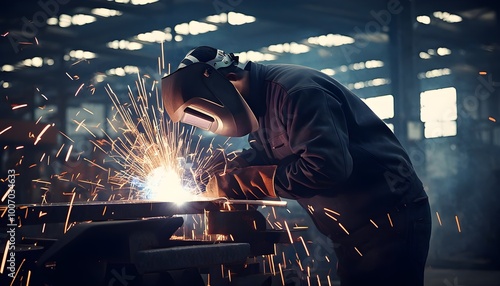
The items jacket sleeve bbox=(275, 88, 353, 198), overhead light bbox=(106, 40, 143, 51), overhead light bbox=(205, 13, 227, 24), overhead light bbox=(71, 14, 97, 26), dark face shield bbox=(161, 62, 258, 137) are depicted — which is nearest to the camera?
jacket sleeve bbox=(275, 88, 353, 198)

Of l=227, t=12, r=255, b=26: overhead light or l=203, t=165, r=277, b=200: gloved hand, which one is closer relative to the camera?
l=203, t=165, r=277, b=200: gloved hand

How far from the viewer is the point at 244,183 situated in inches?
109

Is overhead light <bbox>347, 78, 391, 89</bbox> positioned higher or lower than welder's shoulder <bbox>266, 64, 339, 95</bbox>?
higher

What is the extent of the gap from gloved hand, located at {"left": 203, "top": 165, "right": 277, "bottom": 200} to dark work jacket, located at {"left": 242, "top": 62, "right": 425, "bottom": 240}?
5 centimetres

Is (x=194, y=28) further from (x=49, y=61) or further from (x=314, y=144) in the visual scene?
(x=314, y=144)

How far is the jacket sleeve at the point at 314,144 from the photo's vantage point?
248 centimetres

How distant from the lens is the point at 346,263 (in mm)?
2834

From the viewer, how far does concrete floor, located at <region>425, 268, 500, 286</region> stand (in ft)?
22.2

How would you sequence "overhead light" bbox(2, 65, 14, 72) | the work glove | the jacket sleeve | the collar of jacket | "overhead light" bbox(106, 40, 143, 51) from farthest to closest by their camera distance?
"overhead light" bbox(2, 65, 14, 72) → "overhead light" bbox(106, 40, 143, 51) → the work glove → the collar of jacket → the jacket sleeve

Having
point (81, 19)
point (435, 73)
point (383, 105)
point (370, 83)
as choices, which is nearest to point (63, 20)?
point (81, 19)

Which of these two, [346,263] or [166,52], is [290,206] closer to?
[166,52]

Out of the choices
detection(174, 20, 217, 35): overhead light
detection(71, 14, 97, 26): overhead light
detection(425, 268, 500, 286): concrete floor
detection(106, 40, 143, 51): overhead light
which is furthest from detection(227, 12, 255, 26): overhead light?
detection(425, 268, 500, 286): concrete floor

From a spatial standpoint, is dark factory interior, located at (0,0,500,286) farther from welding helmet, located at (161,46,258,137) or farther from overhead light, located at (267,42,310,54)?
welding helmet, located at (161,46,258,137)

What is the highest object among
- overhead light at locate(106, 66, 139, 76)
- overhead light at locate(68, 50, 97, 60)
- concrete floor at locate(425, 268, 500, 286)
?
overhead light at locate(68, 50, 97, 60)
